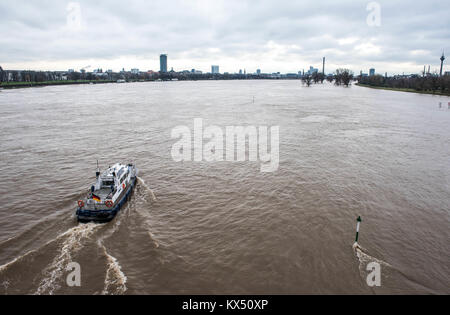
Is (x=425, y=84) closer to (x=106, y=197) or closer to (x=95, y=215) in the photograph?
(x=106, y=197)

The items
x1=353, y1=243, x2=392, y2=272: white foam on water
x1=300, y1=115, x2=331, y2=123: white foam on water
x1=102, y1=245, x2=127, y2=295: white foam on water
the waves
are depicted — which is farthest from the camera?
x1=300, y1=115, x2=331, y2=123: white foam on water

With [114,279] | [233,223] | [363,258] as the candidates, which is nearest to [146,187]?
[233,223]

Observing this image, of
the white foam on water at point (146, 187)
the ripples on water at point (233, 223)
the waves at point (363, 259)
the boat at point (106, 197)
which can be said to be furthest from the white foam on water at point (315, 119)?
the boat at point (106, 197)

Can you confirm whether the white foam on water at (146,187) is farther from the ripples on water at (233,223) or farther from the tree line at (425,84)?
the tree line at (425,84)

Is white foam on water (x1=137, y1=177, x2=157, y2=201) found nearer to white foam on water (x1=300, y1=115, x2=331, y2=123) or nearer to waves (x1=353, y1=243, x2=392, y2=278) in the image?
waves (x1=353, y1=243, x2=392, y2=278)

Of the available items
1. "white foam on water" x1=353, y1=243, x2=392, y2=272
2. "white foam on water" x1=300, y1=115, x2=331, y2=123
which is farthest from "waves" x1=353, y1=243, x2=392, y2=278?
"white foam on water" x1=300, y1=115, x2=331, y2=123

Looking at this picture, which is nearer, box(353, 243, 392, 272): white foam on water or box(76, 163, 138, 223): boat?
box(353, 243, 392, 272): white foam on water
